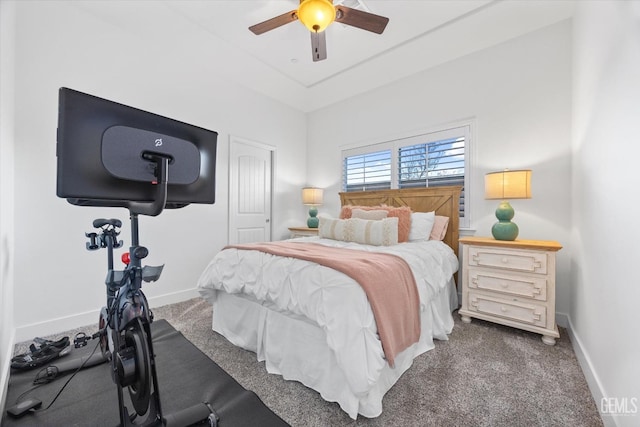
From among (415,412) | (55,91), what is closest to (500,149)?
(415,412)

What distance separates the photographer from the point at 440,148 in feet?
10.7

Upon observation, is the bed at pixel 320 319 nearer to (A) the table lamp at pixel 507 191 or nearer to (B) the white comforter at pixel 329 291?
(B) the white comforter at pixel 329 291

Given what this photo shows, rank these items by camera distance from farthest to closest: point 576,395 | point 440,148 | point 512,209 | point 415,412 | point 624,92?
point 440,148, point 512,209, point 576,395, point 415,412, point 624,92

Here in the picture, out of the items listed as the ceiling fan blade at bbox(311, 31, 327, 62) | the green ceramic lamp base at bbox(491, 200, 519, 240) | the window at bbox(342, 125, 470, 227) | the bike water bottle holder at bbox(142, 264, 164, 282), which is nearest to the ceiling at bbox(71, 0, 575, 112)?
the ceiling fan blade at bbox(311, 31, 327, 62)

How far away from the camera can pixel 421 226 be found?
9.39 feet

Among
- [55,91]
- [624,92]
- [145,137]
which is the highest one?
[55,91]

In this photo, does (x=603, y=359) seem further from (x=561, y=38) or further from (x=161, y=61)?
(x=161, y=61)

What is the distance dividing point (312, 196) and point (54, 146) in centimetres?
296

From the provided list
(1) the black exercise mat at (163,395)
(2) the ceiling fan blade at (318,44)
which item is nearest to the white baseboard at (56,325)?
(1) the black exercise mat at (163,395)

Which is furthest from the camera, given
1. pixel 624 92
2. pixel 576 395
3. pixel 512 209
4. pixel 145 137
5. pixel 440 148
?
pixel 440 148

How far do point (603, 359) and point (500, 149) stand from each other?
6.86ft

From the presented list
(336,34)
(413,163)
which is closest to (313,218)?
(413,163)

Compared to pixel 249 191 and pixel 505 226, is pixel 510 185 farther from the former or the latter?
pixel 249 191

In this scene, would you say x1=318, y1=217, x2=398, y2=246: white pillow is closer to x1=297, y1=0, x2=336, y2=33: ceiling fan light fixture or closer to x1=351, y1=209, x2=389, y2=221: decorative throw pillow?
x1=351, y1=209, x2=389, y2=221: decorative throw pillow
